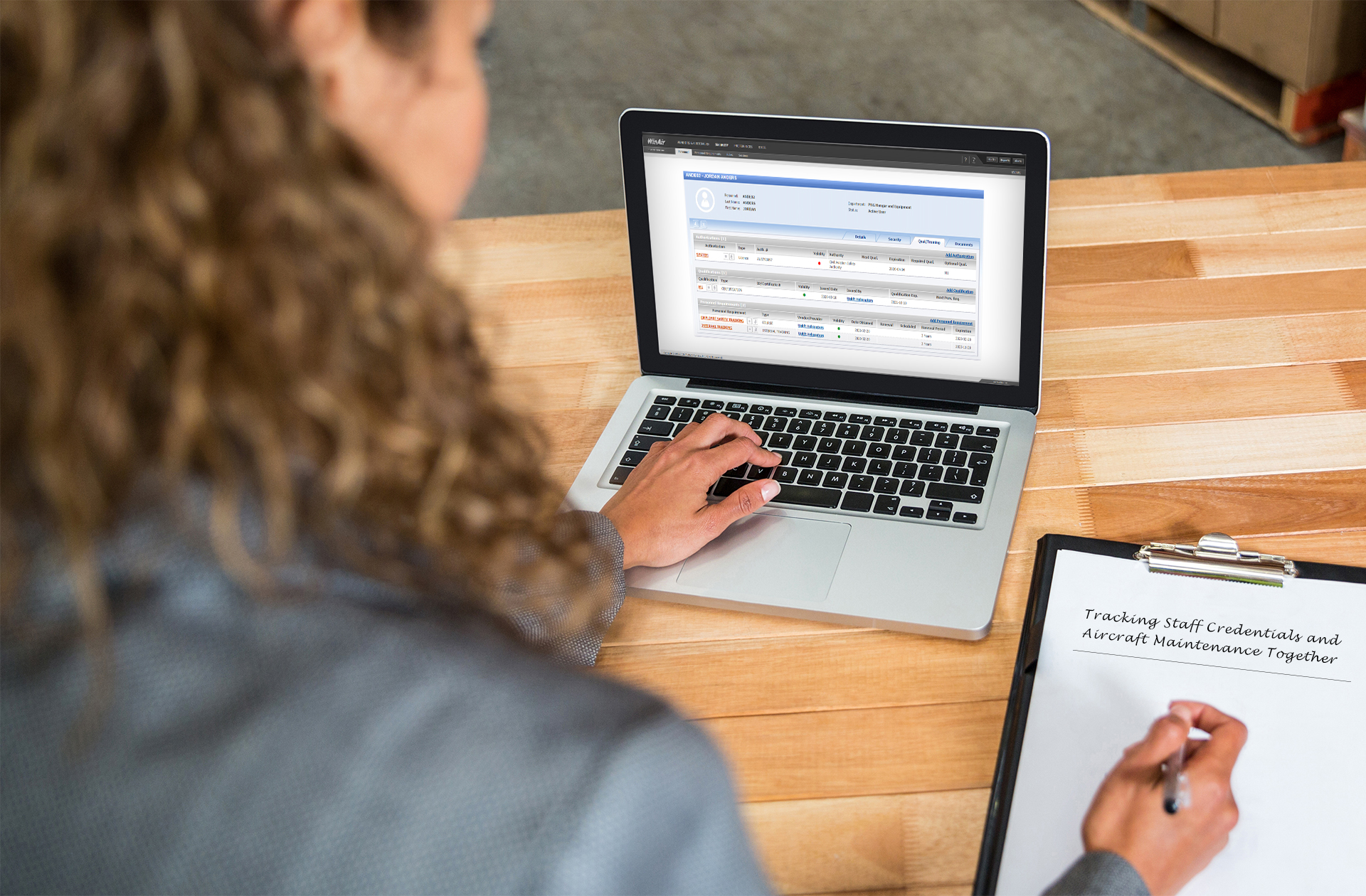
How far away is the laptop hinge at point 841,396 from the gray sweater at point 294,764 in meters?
0.67

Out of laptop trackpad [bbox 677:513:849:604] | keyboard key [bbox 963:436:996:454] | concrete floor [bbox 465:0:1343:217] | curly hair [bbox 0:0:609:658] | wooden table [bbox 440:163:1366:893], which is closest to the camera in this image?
curly hair [bbox 0:0:609:658]

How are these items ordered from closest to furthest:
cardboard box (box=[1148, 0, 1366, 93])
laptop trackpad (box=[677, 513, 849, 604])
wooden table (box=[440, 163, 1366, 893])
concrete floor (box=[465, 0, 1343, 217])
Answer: wooden table (box=[440, 163, 1366, 893]) → laptop trackpad (box=[677, 513, 849, 604]) → cardboard box (box=[1148, 0, 1366, 93]) → concrete floor (box=[465, 0, 1343, 217])

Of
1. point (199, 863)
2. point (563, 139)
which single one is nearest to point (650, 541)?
point (199, 863)

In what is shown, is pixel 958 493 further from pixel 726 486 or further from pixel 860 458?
pixel 726 486

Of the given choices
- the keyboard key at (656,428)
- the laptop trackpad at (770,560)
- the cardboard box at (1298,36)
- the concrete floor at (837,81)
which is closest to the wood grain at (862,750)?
the laptop trackpad at (770,560)

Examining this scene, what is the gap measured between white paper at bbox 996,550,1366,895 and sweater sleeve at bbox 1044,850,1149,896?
0.03 ft

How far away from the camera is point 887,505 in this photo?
902 millimetres

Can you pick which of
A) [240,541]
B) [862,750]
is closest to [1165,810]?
[862,750]

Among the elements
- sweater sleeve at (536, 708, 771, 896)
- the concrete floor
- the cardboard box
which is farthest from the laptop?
the cardboard box

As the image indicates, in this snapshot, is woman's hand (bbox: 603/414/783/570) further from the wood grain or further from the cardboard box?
the cardboard box

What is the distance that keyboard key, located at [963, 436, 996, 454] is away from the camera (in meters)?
0.94

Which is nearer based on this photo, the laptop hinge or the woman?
the woman

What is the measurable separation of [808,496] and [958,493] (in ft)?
0.39

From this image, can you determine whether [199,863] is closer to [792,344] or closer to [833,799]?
[833,799]
